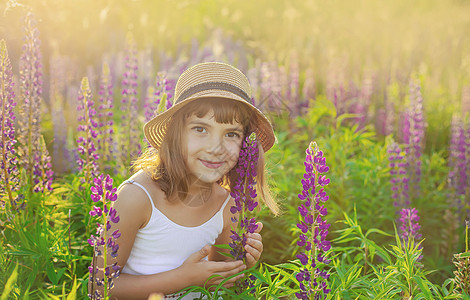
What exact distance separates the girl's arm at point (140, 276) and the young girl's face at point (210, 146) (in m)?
0.33

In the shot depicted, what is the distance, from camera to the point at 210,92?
100.0 inches

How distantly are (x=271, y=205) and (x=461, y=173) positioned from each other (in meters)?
2.19

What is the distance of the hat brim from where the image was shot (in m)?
2.53

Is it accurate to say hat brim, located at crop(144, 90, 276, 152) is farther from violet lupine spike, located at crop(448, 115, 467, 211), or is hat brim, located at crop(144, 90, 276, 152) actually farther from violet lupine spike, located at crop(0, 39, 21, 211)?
violet lupine spike, located at crop(448, 115, 467, 211)

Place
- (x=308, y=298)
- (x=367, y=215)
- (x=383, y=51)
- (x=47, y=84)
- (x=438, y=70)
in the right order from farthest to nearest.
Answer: (x=383, y=51)
(x=438, y=70)
(x=47, y=84)
(x=367, y=215)
(x=308, y=298)

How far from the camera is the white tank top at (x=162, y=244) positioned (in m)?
2.66

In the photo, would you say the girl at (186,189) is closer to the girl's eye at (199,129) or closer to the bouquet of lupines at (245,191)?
the girl's eye at (199,129)

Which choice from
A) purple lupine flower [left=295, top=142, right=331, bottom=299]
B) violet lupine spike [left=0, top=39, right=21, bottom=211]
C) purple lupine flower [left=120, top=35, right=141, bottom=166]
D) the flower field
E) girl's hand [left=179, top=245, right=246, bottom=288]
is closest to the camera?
purple lupine flower [left=295, top=142, right=331, bottom=299]

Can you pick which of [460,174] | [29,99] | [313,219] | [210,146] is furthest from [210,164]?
[460,174]

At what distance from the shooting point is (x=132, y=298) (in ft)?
8.43

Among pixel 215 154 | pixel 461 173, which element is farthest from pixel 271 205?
pixel 461 173

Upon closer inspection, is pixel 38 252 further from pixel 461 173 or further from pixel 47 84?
pixel 47 84

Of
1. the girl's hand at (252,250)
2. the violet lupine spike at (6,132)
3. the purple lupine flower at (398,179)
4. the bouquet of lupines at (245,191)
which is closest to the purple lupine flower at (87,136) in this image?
the violet lupine spike at (6,132)

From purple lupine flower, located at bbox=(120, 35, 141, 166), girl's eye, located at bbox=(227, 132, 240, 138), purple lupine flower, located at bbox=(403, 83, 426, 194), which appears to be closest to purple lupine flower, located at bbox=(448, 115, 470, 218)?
purple lupine flower, located at bbox=(403, 83, 426, 194)
